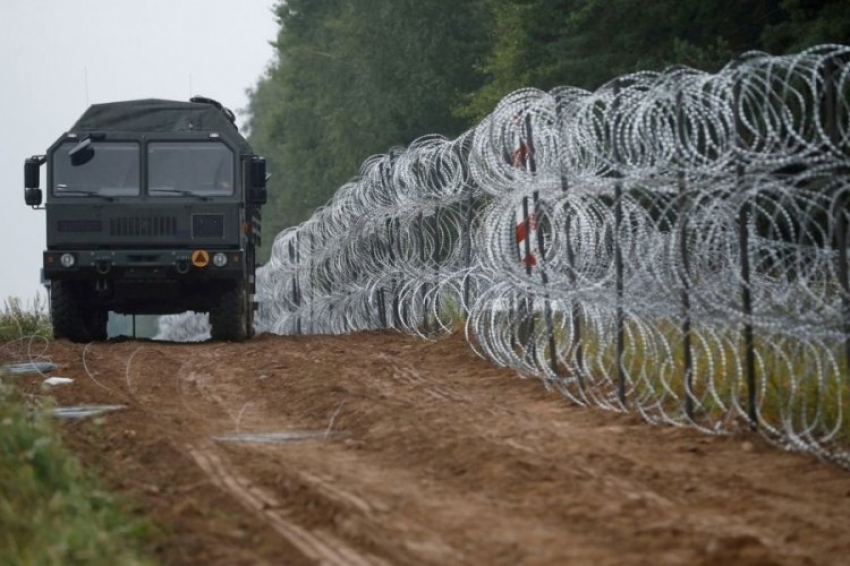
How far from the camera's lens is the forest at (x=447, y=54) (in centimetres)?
2616

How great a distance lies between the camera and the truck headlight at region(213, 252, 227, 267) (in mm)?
19906

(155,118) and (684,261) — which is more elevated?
(155,118)

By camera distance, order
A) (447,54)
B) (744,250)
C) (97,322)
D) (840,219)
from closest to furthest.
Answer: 1. (840,219)
2. (744,250)
3. (97,322)
4. (447,54)

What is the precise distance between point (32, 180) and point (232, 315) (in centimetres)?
322

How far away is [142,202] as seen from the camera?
65.5 ft

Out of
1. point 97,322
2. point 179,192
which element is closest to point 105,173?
point 179,192

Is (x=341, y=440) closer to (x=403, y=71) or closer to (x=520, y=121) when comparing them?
(x=520, y=121)

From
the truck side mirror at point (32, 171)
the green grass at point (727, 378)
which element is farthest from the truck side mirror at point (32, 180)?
the green grass at point (727, 378)

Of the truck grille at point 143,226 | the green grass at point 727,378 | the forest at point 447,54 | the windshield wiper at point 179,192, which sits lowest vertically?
the green grass at point 727,378

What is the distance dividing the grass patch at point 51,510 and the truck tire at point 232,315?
1117cm

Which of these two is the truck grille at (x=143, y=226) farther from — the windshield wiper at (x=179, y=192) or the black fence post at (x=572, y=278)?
the black fence post at (x=572, y=278)

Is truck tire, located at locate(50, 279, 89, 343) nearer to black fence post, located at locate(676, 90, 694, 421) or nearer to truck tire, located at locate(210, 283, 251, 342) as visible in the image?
truck tire, located at locate(210, 283, 251, 342)

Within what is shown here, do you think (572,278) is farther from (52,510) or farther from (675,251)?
(52,510)

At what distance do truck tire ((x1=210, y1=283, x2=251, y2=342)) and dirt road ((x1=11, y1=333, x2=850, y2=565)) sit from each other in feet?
21.8
